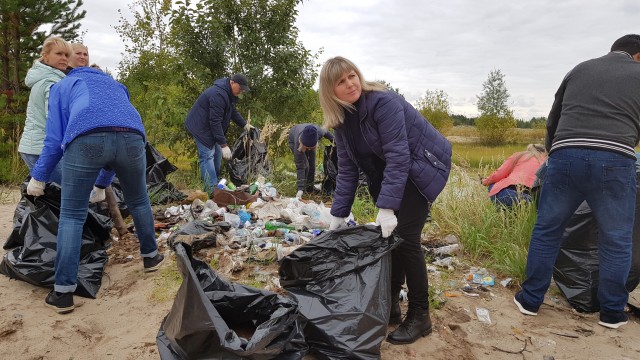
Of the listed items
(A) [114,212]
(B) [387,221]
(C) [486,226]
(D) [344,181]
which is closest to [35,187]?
(A) [114,212]

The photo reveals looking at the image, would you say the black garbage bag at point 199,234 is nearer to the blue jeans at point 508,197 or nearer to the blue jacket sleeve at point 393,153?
the blue jacket sleeve at point 393,153

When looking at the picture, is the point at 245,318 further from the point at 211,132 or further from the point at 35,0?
the point at 35,0

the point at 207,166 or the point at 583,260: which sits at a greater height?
the point at 207,166

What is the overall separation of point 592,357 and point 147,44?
17835 millimetres

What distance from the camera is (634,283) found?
2.95 meters

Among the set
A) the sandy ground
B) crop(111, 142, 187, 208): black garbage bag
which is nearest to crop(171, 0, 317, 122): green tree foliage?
crop(111, 142, 187, 208): black garbage bag

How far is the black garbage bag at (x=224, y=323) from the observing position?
176 centimetres

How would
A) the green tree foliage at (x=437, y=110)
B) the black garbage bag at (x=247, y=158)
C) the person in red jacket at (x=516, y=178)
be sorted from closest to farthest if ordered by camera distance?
the person in red jacket at (x=516, y=178) → the black garbage bag at (x=247, y=158) → the green tree foliage at (x=437, y=110)

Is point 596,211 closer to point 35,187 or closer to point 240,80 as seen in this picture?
point 35,187

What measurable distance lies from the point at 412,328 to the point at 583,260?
1.45 m

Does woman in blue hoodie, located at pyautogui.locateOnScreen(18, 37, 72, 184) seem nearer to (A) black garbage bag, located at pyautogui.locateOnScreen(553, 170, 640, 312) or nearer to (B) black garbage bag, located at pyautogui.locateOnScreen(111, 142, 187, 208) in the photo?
(B) black garbage bag, located at pyautogui.locateOnScreen(111, 142, 187, 208)

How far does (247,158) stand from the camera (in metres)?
6.05

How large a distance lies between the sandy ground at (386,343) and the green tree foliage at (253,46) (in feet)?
14.9

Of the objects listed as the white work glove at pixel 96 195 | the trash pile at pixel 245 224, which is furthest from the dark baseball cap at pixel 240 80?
the white work glove at pixel 96 195
